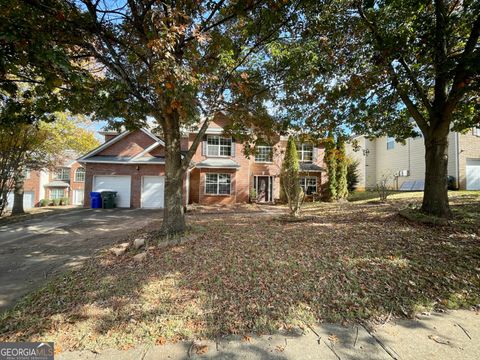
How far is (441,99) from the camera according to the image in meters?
6.75

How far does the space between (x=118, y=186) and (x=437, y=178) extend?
16978mm

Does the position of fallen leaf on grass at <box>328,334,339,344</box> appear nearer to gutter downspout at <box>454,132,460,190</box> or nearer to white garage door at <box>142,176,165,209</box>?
white garage door at <box>142,176,165,209</box>

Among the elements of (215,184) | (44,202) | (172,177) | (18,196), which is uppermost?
(172,177)

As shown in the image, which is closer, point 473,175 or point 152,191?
point 152,191

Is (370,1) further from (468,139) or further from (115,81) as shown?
(468,139)

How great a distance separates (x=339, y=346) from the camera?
2699 millimetres

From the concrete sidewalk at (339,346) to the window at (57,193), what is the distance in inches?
1482

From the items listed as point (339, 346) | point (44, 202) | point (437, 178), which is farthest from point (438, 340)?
point (44, 202)

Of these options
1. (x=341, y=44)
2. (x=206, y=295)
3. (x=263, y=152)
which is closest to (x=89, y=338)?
(x=206, y=295)

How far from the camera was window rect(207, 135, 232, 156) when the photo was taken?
18.0 meters

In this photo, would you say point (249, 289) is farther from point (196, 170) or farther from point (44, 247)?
point (196, 170)

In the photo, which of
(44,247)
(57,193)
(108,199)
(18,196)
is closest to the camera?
(44,247)

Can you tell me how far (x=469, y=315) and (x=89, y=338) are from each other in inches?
204

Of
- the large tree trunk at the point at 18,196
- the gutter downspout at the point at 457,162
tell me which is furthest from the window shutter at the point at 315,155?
the large tree trunk at the point at 18,196
